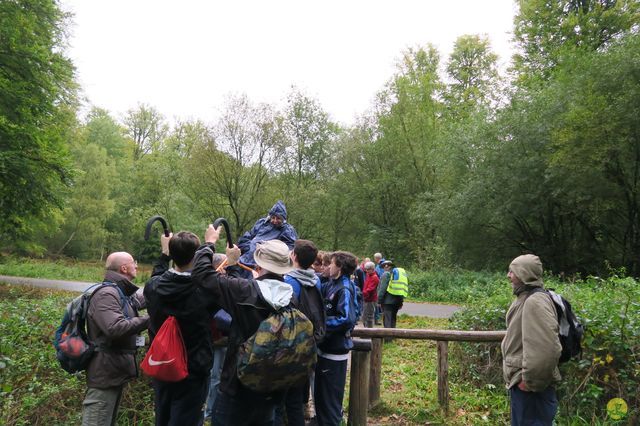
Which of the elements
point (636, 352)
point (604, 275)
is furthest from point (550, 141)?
point (636, 352)

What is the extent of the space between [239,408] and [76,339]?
1.46 meters

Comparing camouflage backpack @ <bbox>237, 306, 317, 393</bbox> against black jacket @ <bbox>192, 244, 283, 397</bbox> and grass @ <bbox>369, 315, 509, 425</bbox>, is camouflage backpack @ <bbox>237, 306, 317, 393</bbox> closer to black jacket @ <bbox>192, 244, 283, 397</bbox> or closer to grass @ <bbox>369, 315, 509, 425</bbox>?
black jacket @ <bbox>192, 244, 283, 397</bbox>

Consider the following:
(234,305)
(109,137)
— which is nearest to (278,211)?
(234,305)

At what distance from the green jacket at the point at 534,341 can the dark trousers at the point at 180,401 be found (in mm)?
2467

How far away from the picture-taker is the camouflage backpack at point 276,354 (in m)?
2.92

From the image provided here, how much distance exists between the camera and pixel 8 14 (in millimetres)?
15555

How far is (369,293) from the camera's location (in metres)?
11.8

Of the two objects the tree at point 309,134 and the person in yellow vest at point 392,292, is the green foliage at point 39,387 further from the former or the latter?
the tree at point 309,134

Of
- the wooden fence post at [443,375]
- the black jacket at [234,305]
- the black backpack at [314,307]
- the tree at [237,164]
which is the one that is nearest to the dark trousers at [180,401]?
the black jacket at [234,305]

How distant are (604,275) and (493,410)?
16879 millimetres

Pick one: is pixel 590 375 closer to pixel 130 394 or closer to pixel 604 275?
pixel 130 394

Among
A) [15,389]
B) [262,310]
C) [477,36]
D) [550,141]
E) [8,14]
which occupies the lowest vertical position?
[15,389]

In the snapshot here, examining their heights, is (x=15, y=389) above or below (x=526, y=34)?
below

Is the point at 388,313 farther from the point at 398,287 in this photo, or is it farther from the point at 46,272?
the point at 46,272
